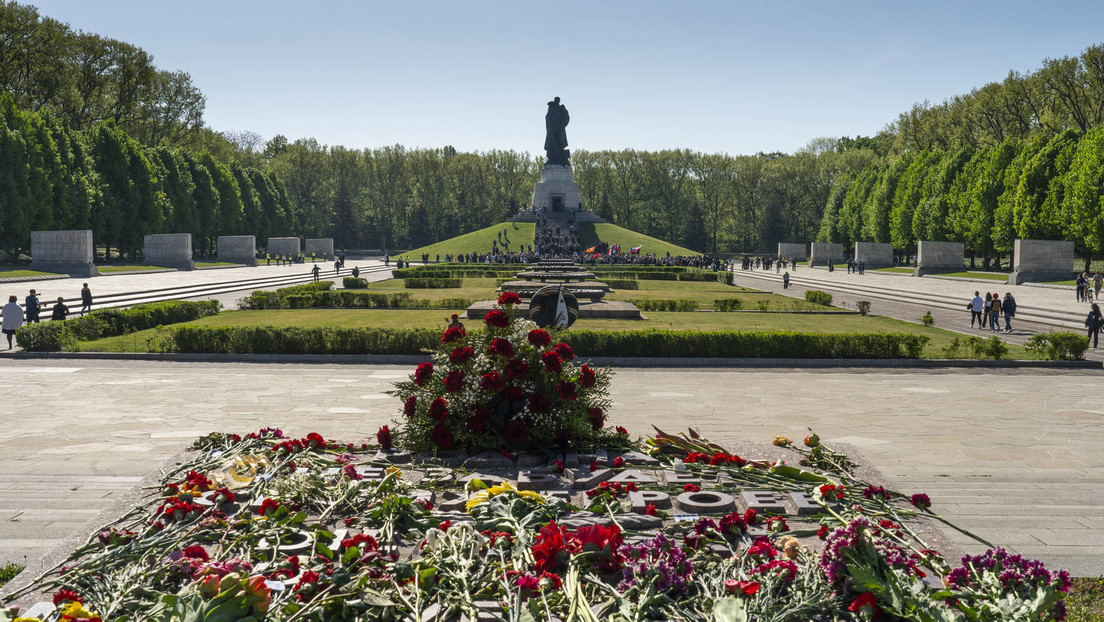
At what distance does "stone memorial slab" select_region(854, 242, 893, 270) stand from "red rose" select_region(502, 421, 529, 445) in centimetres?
6666

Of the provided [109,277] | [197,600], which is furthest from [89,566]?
[109,277]

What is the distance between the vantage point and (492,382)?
6262 mm

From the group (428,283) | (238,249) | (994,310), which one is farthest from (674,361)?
(238,249)

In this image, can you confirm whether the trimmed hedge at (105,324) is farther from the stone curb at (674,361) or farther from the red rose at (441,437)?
the red rose at (441,437)

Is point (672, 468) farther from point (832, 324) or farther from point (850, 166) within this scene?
point (850, 166)

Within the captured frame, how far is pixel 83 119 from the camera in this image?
191 feet

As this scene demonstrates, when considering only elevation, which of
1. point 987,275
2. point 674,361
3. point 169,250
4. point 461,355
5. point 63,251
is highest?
point 169,250

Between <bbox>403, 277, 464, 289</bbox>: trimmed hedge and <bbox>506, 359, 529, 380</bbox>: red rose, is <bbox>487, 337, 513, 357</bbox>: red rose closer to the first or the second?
<bbox>506, 359, 529, 380</bbox>: red rose

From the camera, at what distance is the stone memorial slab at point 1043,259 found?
4159 centimetres

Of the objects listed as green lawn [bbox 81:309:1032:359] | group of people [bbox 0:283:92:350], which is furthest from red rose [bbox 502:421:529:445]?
group of people [bbox 0:283:92:350]

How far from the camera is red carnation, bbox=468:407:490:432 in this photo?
20.5 ft

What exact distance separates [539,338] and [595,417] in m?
A: 0.93

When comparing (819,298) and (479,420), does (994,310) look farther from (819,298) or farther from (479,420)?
(479,420)

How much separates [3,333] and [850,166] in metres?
88.5
